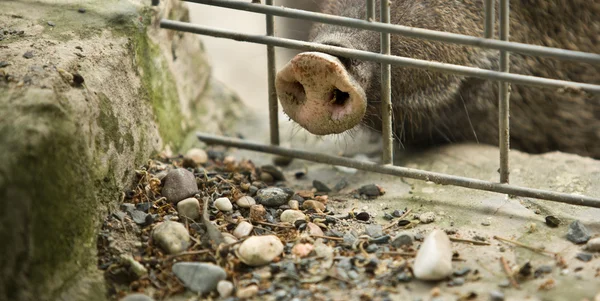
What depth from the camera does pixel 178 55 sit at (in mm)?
3938

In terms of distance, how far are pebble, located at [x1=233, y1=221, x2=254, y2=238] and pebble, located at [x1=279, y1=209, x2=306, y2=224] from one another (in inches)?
6.8

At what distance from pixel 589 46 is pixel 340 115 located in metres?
1.55

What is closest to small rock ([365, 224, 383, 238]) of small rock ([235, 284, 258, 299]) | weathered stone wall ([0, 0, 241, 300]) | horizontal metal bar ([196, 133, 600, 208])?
horizontal metal bar ([196, 133, 600, 208])

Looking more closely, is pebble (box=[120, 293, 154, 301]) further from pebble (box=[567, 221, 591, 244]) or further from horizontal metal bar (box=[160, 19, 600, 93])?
pebble (box=[567, 221, 591, 244])

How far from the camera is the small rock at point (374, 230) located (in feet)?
9.30

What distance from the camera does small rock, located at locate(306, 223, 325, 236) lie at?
2.85 metres

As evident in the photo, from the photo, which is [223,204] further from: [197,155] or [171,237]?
[197,155]

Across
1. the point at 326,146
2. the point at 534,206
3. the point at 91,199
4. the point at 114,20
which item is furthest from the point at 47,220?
the point at 326,146

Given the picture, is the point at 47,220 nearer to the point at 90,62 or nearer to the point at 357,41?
the point at 90,62

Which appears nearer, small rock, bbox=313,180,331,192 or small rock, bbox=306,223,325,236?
small rock, bbox=306,223,325,236

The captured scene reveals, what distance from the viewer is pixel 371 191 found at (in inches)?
130

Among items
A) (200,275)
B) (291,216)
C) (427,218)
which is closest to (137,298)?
(200,275)

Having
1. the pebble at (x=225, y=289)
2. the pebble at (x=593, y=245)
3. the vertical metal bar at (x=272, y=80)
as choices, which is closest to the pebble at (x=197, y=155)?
the vertical metal bar at (x=272, y=80)

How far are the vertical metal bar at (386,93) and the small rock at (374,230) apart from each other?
400mm
